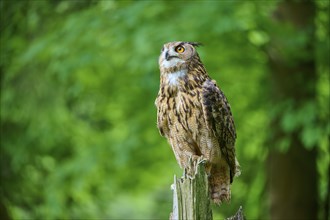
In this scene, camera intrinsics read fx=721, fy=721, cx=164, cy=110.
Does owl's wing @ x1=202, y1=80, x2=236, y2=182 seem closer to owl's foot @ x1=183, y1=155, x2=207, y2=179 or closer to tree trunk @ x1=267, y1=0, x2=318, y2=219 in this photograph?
owl's foot @ x1=183, y1=155, x2=207, y2=179

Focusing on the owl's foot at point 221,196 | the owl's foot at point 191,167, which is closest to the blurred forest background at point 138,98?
the owl's foot at point 221,196

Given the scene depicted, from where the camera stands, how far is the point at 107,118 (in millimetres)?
10938

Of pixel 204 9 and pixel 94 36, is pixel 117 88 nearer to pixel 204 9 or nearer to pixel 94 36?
pixel 94 36

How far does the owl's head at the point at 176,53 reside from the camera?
5.07 meters

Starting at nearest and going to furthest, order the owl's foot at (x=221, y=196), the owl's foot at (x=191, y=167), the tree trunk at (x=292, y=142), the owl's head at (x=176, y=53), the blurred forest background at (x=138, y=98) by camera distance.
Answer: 1. the owl's foot at (x=191, y=167)
2. the owl's head at (x=176, y=53)
3. the owl's foot at (x=221, y=196)
4. the blurred forest background at (x=138, y=98)
5. the tree trunk at (x=292, y=142)

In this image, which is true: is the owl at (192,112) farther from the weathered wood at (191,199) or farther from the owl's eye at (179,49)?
the weathered wood at (191,199)

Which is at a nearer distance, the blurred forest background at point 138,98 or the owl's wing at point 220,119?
the owl's wing at point 220,119

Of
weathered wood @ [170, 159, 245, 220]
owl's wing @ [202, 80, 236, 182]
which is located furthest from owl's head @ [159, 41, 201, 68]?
weathered wood @ [170, 159, 245, 220]

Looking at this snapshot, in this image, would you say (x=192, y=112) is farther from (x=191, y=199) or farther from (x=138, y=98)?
(x=138, y=98)

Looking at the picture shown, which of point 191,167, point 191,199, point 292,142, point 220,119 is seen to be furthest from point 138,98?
point 191,199

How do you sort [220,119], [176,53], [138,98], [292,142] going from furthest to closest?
1. [138,98]
2. [292,142]
3. [220,119]
4. [176,53]

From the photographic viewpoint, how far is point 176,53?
506 cm

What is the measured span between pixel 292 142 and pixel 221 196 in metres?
3.98

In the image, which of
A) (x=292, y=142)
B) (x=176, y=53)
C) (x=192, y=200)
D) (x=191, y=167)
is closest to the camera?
(x=192, y=200)
